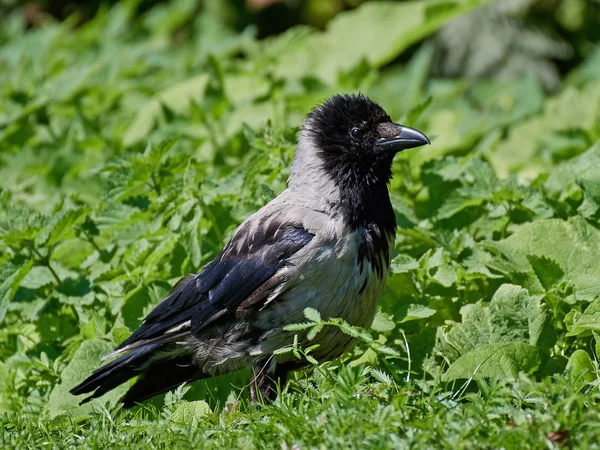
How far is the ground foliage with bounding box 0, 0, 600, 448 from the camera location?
3.73 meters

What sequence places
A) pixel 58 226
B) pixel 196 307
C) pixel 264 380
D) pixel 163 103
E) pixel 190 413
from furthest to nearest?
1. pixel 163 103
2. pixel 58 226
3. pixel 196 307
4. pixel 264 380
5. pixel 190 413

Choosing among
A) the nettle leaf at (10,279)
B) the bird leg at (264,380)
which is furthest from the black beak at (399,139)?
the nettle leaf at (10,279)

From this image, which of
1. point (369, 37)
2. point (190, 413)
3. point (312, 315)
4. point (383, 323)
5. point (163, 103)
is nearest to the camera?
point (312, 315)

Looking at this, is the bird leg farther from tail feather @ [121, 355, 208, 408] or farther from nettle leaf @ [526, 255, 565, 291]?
nettle leaf @ [526, 255, 565, 291]

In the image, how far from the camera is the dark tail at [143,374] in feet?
15.6

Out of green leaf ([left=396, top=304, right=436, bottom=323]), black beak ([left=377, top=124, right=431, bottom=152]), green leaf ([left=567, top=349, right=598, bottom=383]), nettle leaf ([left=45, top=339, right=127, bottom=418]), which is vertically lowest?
nettle leaf ([left=45, top=339, right=127, bottom=418])

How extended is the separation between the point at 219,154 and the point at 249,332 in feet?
10.3

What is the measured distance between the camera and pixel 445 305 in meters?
5.03

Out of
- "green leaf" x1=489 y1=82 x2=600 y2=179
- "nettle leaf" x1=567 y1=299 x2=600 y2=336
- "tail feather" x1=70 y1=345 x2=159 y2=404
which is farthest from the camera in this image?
"green leaf" x1=489 y1=82 x2=600 y2=179

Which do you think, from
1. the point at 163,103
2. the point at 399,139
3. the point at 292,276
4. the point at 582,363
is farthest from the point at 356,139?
the point at 163,103

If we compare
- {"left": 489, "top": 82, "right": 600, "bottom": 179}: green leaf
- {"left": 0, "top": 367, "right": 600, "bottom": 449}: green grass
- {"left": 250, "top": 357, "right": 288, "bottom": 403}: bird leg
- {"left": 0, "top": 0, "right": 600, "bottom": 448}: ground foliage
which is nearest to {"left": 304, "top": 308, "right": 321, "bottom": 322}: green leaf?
{"left": 0, "top": 0, "right": 600, "bottom": 448}: ground foliage

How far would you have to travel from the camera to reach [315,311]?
13.1 ft

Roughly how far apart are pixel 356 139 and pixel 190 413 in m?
1.61

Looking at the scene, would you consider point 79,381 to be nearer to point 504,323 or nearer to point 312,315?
point 312,315
